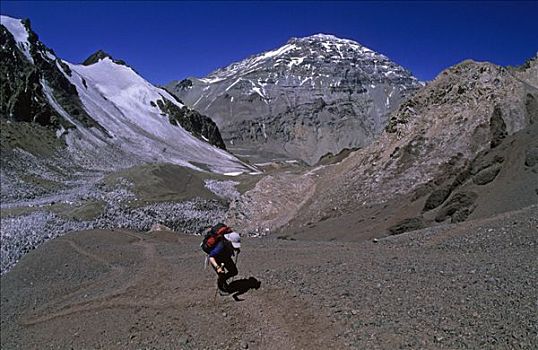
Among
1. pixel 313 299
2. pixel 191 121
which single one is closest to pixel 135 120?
pixel 191 121

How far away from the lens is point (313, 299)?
846 centimetres

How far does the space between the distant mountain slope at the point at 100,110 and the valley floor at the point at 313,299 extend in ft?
164

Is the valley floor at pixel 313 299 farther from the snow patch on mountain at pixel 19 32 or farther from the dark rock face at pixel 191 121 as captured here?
the dark rock face at pixel 191 121

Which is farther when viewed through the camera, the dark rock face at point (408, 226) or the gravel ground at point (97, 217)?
the gravel ground at point (97, 217)

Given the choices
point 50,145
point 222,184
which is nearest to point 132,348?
point 222,184

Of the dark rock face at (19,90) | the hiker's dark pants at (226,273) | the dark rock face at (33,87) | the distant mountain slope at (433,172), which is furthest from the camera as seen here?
the dark rock face at (33,87)

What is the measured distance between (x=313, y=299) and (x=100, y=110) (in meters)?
86.7

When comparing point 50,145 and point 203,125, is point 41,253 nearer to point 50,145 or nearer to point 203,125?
point 50,145

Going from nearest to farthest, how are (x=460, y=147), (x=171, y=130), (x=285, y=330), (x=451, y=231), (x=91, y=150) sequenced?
(x=285, y=330) < (x=451, y=231) < (x=460, y=147) < (x=91, y=150) < (x=171, y=130)

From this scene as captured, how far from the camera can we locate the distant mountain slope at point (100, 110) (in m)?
62.7

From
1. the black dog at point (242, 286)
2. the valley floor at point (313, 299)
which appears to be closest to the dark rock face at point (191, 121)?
the valley floor at point (313, 299)

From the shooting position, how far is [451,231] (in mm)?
12734

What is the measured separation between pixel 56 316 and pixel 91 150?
5687 centimetres

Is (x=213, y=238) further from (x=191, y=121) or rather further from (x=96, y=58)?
(x=96, y=58)
